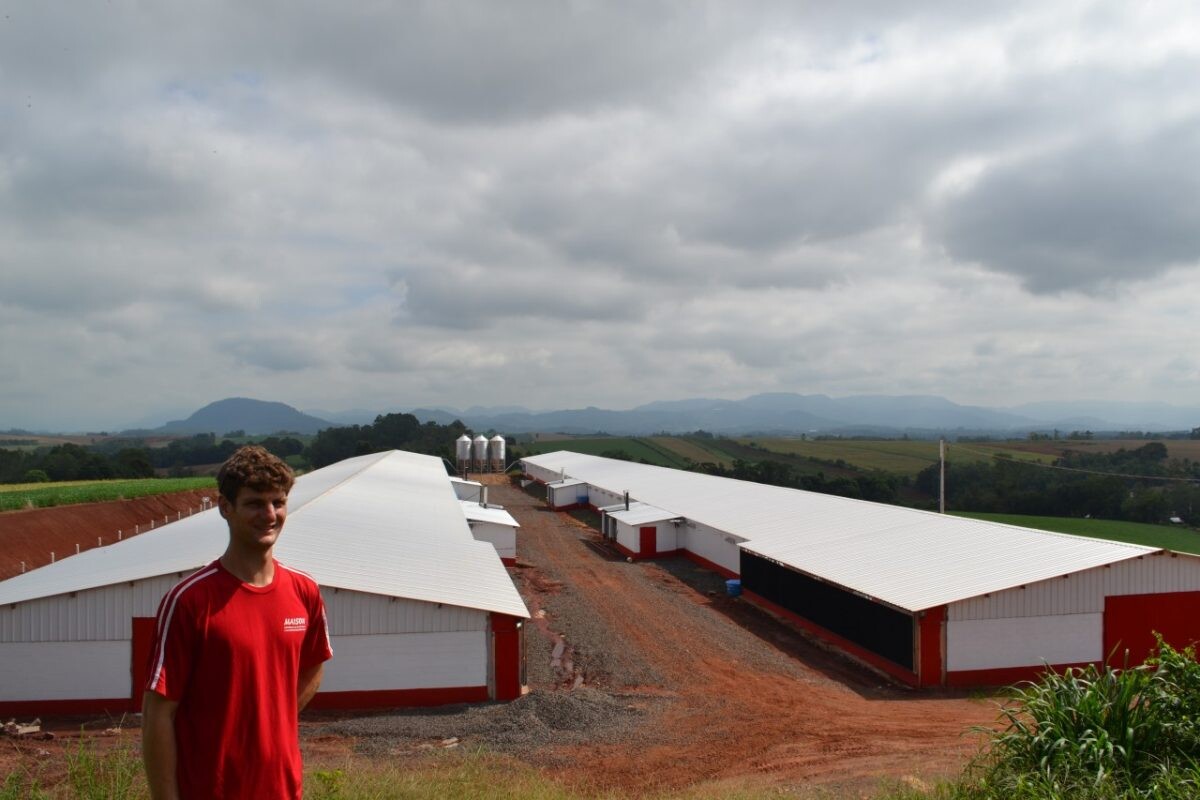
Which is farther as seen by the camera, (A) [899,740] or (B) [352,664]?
Answer: (B) [352,664]

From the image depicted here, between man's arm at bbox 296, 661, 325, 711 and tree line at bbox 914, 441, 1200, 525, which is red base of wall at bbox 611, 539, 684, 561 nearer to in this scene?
man's arm at bbox 296, 661, 325, 711

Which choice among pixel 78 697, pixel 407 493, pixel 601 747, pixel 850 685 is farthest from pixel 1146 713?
pixel 407 493

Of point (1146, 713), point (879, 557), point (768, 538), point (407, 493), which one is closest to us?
point (1146, 713)

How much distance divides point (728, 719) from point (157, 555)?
46.3 ft

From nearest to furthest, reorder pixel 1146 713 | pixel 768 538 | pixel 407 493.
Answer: pixel 1146 713
pixel 768 538
pixel 407 493

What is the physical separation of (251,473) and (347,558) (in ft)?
49.6

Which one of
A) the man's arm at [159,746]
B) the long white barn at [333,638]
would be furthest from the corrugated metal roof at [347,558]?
the man's arm at [159,746]

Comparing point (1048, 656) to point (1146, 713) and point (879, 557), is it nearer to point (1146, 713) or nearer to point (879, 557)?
point (879, 557)

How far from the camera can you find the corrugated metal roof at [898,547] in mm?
18766

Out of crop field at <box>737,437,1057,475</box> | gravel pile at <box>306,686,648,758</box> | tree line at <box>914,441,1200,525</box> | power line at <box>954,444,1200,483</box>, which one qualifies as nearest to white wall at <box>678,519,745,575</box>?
gravel pile at <box>306,686,648,758</box>

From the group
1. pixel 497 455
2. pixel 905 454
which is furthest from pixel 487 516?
pixel 905 454

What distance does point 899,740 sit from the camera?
13.9 metres

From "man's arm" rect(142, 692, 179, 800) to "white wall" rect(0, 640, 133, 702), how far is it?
1502 cm

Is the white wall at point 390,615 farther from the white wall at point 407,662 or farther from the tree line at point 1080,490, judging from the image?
the tree line at point 1080,490
